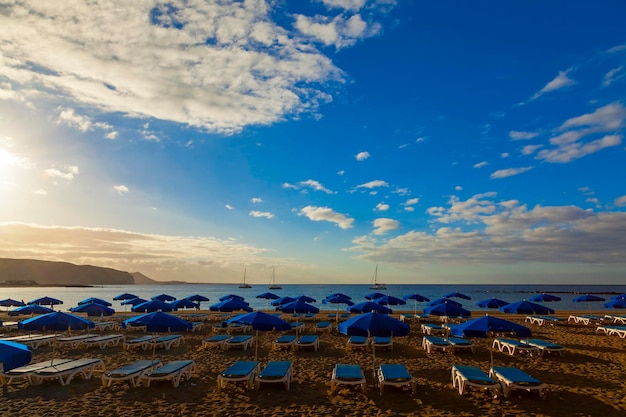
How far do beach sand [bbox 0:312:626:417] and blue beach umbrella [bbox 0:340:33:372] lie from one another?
85.6 inches

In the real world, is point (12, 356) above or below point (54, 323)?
above

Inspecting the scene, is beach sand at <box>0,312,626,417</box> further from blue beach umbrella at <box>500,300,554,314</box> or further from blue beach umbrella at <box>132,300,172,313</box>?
blue beach umbrella at <box>132,300,172,313</box>

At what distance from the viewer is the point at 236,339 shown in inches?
608

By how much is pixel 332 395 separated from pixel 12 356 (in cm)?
647

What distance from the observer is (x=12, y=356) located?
6.27 m

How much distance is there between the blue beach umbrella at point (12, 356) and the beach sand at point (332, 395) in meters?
2.17

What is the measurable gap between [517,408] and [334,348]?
800 cm

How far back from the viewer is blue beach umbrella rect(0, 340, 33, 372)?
616 centimetres

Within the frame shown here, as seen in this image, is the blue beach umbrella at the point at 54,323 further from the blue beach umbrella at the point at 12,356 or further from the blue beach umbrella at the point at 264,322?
the blue beach umbrella at the point at 264,322

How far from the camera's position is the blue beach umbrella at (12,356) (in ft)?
20.2

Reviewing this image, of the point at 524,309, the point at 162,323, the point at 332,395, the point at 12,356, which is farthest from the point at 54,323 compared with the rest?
the point at 524,309

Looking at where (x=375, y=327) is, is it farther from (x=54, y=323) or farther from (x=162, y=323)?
(x=54, y=323)

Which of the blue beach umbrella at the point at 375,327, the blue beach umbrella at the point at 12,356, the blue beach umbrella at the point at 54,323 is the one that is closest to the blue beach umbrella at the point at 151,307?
the blue beach umbrella at the point at 54,323

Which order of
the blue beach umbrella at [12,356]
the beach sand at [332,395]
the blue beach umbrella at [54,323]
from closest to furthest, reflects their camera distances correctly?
1. the blue beach umbrella at [12,356]
2. the beach sand at [332,395]
3. the blue beach umbrella at [54,323]
